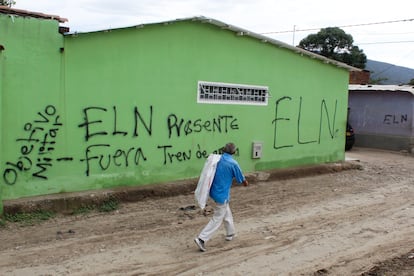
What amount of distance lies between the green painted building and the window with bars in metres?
0.03

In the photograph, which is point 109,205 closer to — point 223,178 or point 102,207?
point 102,207

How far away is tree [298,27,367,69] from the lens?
38.0 meters

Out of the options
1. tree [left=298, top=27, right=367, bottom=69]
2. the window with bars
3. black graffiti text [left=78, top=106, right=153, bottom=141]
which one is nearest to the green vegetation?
black graffiti text [left=78, top=106, right=153, bottom=141]

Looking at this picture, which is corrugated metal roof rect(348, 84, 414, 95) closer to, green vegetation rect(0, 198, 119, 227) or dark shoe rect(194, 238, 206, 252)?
green vegetation rect(0, 198, 119, 227)

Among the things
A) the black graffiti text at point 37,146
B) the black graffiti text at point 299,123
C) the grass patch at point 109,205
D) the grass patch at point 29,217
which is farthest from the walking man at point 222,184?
the black graffiti text at point 299,123

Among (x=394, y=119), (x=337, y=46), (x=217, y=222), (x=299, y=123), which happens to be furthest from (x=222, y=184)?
(x=337, y=46)

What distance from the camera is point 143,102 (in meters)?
9.61

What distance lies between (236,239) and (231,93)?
16.2 feet

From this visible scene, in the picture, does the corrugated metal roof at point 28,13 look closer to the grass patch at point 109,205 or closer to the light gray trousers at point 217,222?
the grass patch at point 109,205

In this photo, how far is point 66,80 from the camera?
845 centimetres

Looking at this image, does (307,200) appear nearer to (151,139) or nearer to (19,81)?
(151,139)

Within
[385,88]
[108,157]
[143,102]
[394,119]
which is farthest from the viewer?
[385,88]

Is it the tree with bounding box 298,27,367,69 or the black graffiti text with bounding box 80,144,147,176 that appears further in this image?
the tree with bounding box 298,27,367,69

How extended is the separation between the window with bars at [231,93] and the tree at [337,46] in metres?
28.0
